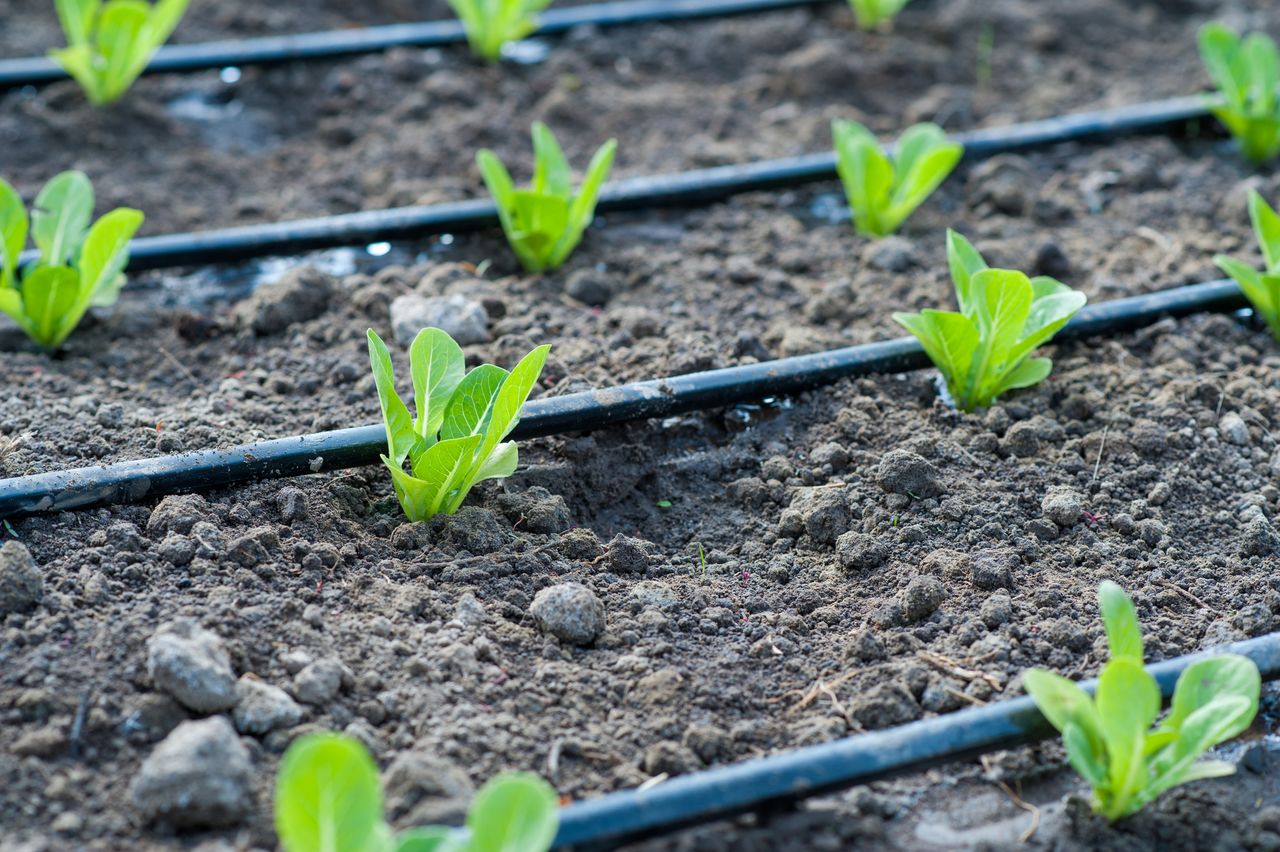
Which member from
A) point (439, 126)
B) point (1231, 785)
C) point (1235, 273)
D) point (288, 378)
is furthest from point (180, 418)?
point (1235, 273)

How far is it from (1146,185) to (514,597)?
2059mm

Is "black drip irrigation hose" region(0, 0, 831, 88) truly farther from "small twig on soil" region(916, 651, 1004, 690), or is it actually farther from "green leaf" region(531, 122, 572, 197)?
"small twig on soil" region(916, 651, 1004, 690)

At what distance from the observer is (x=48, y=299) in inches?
89.6

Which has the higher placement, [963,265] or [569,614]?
[963,265]

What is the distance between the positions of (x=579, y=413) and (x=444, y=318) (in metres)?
0.42

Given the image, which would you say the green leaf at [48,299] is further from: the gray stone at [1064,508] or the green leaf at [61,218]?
the gray stone at [1064,508]

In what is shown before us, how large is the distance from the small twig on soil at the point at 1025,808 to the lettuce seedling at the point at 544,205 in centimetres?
142

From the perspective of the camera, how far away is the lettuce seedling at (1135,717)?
144 centimetres

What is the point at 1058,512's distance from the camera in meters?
2.01

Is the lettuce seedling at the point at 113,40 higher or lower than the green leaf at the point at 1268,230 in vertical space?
higher

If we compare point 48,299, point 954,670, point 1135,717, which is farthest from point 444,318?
point 1135,717

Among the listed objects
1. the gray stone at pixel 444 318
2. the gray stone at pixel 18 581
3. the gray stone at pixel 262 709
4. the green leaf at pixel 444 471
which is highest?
the gray stone at pixel 444 318

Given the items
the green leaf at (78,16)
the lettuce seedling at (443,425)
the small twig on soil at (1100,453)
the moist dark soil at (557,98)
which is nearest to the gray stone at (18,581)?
the lettuce seedling at (443,425)

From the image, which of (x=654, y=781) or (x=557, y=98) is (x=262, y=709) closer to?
(x=654, y=781)
